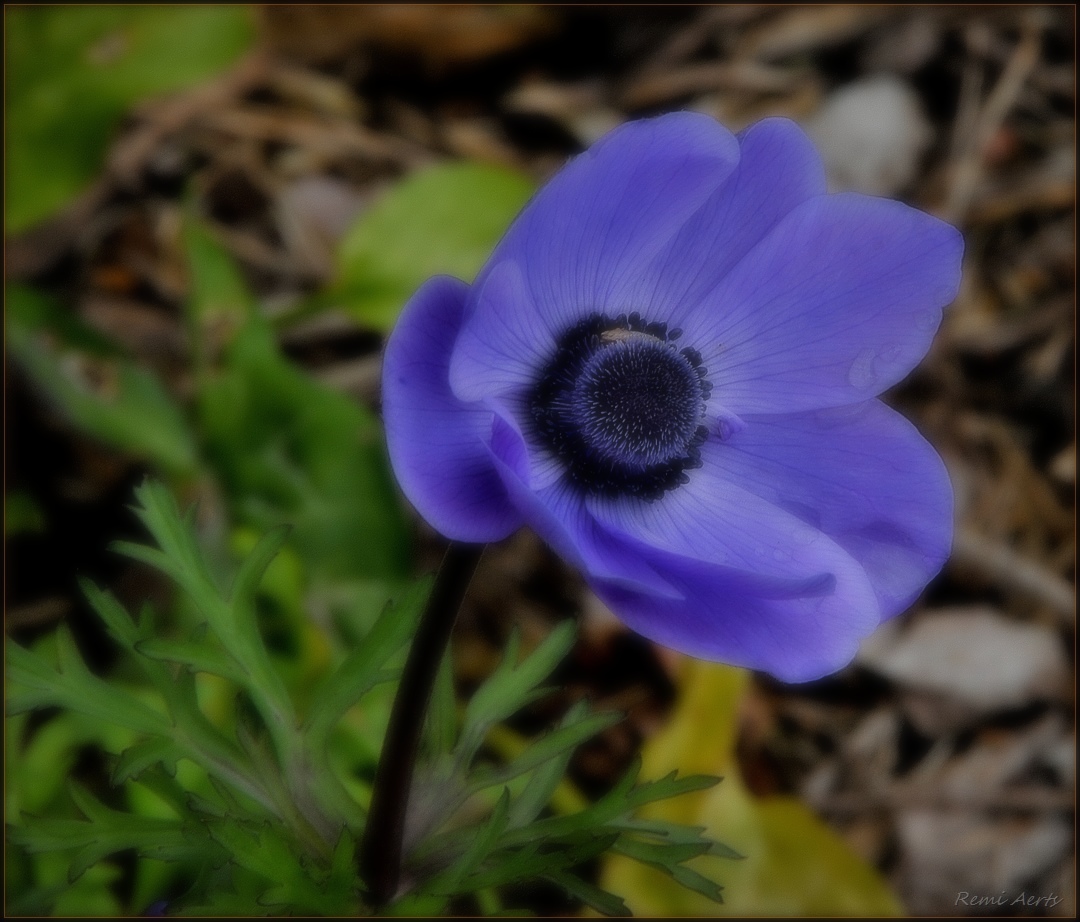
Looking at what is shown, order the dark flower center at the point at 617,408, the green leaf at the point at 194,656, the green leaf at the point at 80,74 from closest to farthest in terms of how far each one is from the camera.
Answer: the dark flower center at the point at 617,408, the green leaf at the point at 194,656, the green leaf at the point at 80,74

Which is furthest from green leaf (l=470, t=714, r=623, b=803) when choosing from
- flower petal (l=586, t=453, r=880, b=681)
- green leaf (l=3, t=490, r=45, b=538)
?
green leaf (l=3, t=490, r=45, b=538)

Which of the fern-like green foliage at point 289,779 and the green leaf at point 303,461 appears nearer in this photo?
the fern-like green foliage at point 289,779

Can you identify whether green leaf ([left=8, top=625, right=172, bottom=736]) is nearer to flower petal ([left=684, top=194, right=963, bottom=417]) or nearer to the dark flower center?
the dark flower center

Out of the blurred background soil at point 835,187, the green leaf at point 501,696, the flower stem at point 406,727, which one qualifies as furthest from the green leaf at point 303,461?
the flower stem at point 406,727

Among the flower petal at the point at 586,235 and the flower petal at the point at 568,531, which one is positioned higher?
the flower petal at the point at 586,235

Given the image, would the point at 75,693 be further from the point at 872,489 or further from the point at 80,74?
the point at 80,74

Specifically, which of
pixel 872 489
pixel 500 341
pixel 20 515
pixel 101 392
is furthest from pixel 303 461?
pixel 872 489

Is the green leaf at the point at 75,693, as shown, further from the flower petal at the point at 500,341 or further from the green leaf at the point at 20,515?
the green leaf at the point at 20,515
